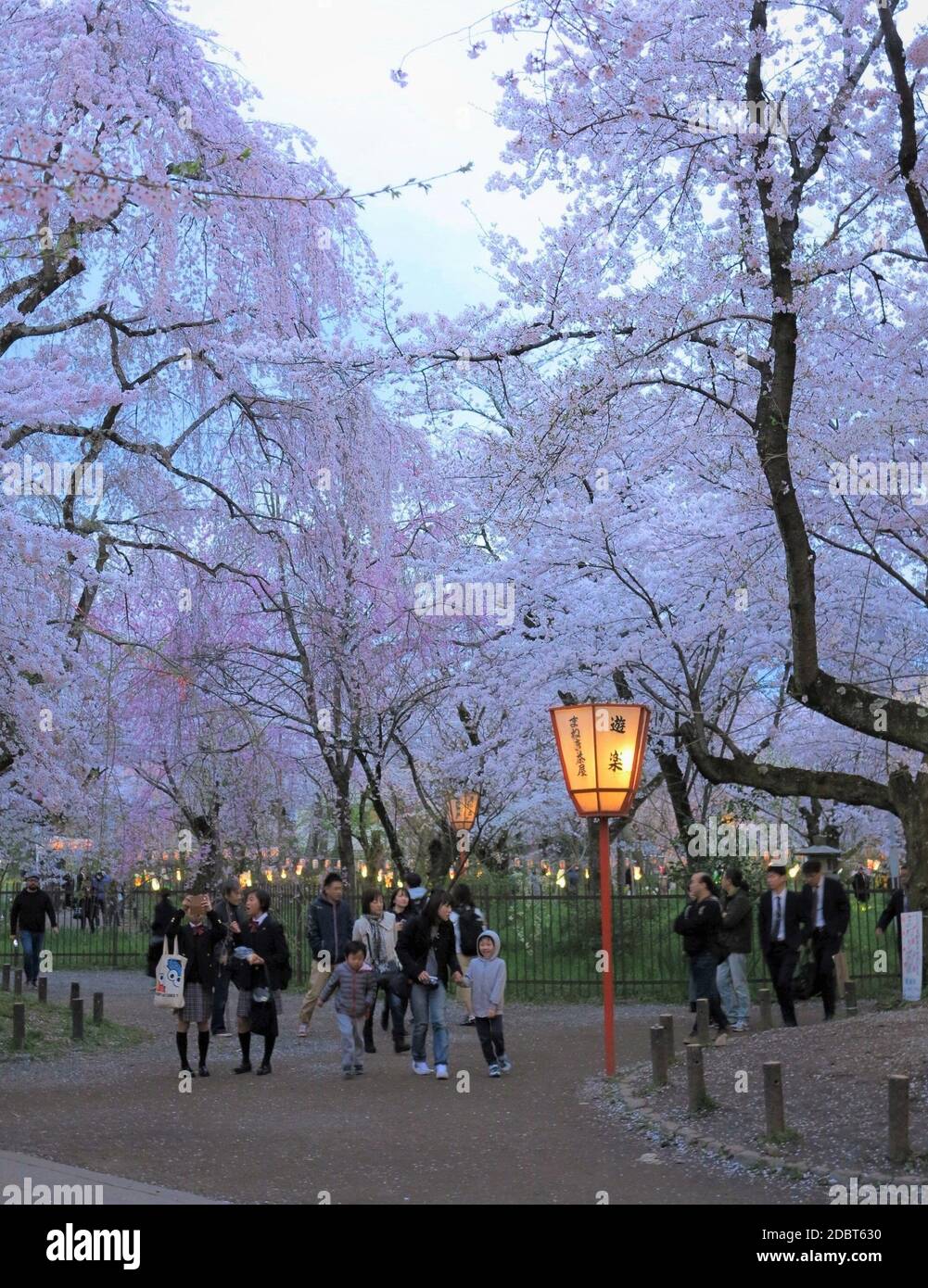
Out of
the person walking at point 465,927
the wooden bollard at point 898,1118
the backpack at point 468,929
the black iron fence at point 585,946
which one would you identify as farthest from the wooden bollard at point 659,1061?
the black iron fence at point 585,946

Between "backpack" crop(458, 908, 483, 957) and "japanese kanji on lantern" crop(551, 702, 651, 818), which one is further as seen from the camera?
"backpack" crop(458, 908, 483, 957)

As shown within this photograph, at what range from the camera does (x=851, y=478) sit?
14.8 metres

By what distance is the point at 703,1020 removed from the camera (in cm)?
1333

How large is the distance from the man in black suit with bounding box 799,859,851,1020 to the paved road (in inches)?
84.4

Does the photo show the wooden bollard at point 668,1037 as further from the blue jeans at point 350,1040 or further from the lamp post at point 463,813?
the lamp post at point 463,813

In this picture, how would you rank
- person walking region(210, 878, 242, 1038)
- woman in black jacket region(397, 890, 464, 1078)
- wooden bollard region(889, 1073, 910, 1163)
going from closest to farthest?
1. wooden bollard region(889, 1073, 910, 1163)
2. woman in black jacket region(397, 890, 464, 1078)
3. person walking region(210, 878, 242, 1038)

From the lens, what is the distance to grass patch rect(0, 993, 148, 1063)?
15.1 meters

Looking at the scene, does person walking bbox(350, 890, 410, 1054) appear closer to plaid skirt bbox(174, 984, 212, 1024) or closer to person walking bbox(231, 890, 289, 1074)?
person walking bbox(231, 890, 289, 1074)

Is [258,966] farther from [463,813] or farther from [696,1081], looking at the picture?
[463,813]

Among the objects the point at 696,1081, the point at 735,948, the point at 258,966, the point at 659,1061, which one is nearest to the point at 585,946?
the point at 735,948

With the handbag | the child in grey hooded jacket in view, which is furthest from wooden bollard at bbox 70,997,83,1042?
the child in grey hooded jacket

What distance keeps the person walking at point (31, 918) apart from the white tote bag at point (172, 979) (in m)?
9.16

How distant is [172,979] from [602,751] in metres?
4.64
